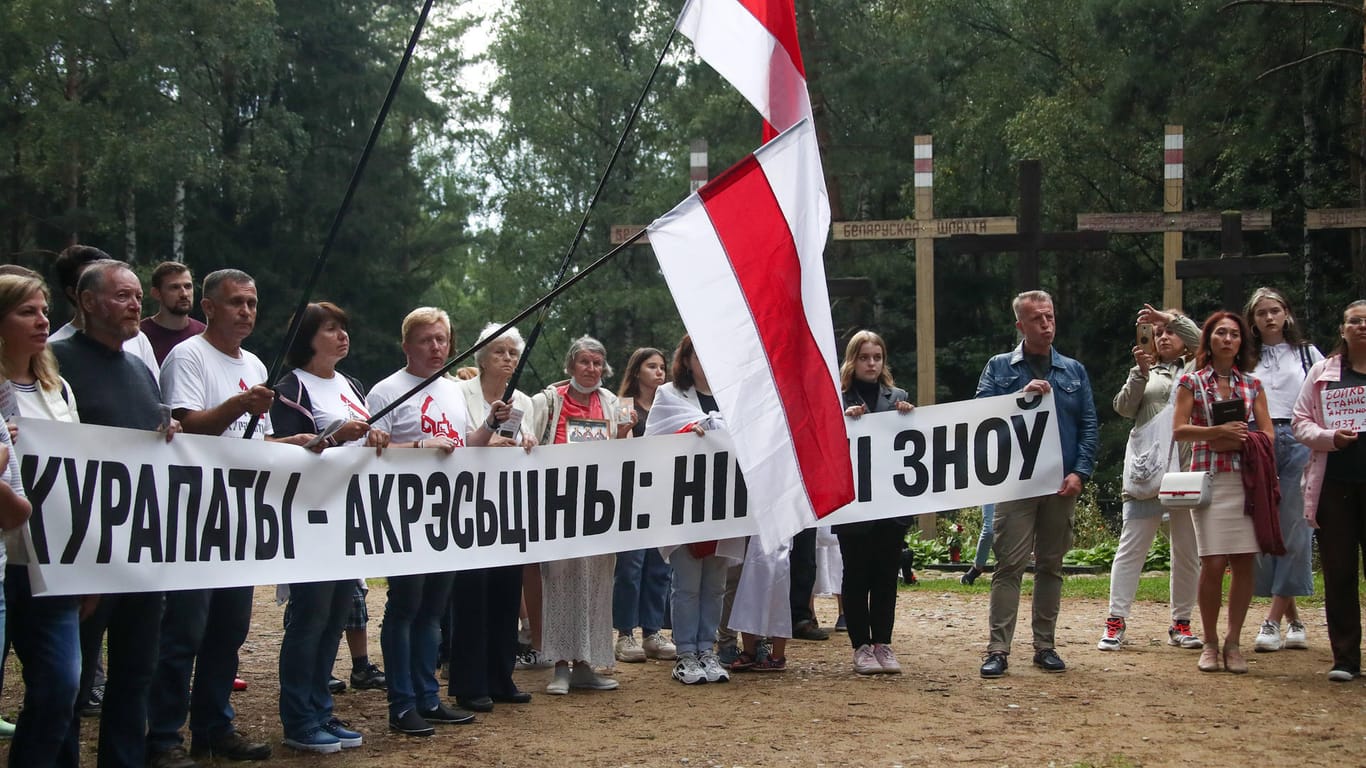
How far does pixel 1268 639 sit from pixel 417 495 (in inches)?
210

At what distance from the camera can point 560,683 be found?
744 cm

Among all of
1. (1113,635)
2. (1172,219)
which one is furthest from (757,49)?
(1172,219)

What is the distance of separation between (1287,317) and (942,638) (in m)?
2.99

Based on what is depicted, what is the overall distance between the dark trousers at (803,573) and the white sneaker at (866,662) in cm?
128

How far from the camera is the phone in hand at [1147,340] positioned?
8875 millimetres

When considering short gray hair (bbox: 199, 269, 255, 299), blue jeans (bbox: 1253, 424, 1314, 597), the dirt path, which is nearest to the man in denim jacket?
the dirt path

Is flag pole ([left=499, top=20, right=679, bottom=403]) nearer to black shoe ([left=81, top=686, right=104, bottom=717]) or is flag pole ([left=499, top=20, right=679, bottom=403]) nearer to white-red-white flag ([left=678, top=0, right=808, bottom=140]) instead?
white-red-white flag ([left=678, top=0, right=808, bottom=140])

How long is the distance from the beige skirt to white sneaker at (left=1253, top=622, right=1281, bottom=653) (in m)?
1.15

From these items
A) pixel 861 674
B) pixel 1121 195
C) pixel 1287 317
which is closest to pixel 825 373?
pixel 861 674

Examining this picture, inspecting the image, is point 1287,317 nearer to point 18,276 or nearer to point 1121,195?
point 18,276

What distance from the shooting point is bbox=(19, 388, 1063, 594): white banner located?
5.00 meters

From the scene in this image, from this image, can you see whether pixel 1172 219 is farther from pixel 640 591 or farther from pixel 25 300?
pixel 25 300

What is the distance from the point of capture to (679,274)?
20.0 ft

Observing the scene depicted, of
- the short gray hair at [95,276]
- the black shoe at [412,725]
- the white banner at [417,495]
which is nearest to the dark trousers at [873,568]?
the white banner at [417,495]
